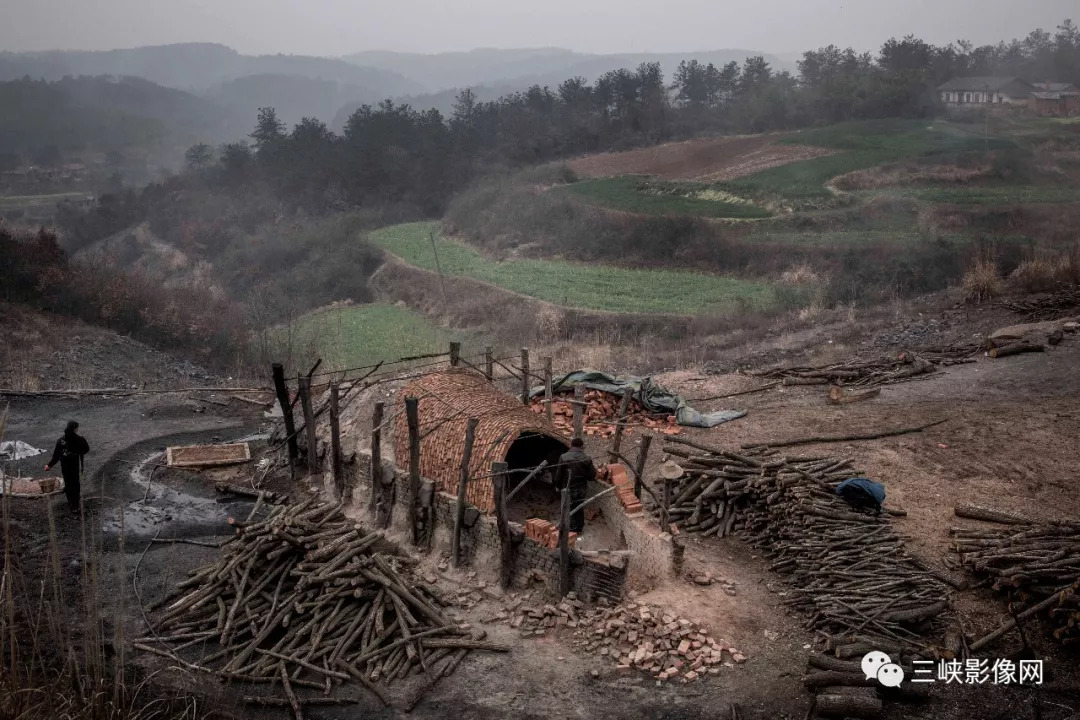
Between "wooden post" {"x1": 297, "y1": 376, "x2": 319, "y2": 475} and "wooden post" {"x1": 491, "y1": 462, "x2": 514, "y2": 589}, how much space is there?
14.7ft

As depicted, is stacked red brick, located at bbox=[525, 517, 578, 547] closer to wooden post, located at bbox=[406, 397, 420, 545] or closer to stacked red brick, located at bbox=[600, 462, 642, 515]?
stacked red brick, located at bbox=[600, 462, 642, 515]

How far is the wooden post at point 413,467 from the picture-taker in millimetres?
11211

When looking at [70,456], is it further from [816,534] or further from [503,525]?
[816,534]

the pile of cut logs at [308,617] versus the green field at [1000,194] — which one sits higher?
the green field at [1000,194]

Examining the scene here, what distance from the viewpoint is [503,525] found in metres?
10.3

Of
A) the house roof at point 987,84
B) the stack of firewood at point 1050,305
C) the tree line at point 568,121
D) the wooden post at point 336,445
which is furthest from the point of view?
the tree line at point 568,121

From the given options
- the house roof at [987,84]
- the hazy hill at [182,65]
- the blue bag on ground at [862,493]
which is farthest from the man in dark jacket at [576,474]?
the hazy hill at [182,65]

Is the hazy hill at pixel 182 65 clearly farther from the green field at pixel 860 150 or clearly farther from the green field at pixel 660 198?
the green field at pixel 860 150

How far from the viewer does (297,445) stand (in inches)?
585

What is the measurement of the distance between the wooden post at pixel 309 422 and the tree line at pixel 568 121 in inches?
1466

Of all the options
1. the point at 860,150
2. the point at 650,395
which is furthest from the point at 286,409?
the point at 860,150

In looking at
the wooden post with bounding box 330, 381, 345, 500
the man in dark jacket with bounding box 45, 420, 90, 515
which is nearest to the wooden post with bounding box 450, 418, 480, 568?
the wooden post with bounding box 330, 381, 345, 500

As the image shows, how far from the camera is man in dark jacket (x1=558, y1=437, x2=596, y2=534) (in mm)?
10695

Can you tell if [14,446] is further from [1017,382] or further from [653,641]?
[1017,382]
